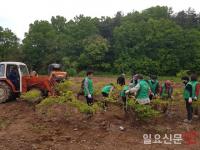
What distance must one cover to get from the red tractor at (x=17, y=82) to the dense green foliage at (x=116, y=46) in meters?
35.1

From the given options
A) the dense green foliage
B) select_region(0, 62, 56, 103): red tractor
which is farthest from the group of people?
the dense green foliage

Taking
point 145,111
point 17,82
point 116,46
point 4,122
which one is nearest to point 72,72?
point 116,46

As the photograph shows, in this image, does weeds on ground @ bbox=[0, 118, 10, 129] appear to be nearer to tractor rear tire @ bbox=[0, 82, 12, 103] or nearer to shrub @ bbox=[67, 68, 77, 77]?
tractor rear tire @ bbox=[0, 82, 12, 103]

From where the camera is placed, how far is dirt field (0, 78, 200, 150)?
356 inches

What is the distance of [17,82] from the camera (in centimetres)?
1591

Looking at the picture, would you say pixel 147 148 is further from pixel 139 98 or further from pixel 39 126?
pixel 39 126

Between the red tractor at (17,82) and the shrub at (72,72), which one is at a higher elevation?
the red tractor at (17,82)

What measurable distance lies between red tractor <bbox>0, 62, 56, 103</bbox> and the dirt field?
2395 millimetres

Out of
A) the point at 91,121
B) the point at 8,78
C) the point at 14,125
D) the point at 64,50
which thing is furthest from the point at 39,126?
the point at 64,50

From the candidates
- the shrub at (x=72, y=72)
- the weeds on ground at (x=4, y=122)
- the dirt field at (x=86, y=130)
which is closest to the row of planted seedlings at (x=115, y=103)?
the dirt field at (x=86, y=130)

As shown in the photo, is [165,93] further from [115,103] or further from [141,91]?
[141,91]

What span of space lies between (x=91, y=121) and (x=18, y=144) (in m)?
2.89

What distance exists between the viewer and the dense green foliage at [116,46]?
2121 inches

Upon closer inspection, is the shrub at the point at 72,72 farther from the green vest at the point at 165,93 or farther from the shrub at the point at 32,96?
the green vest at the point at 165,93
